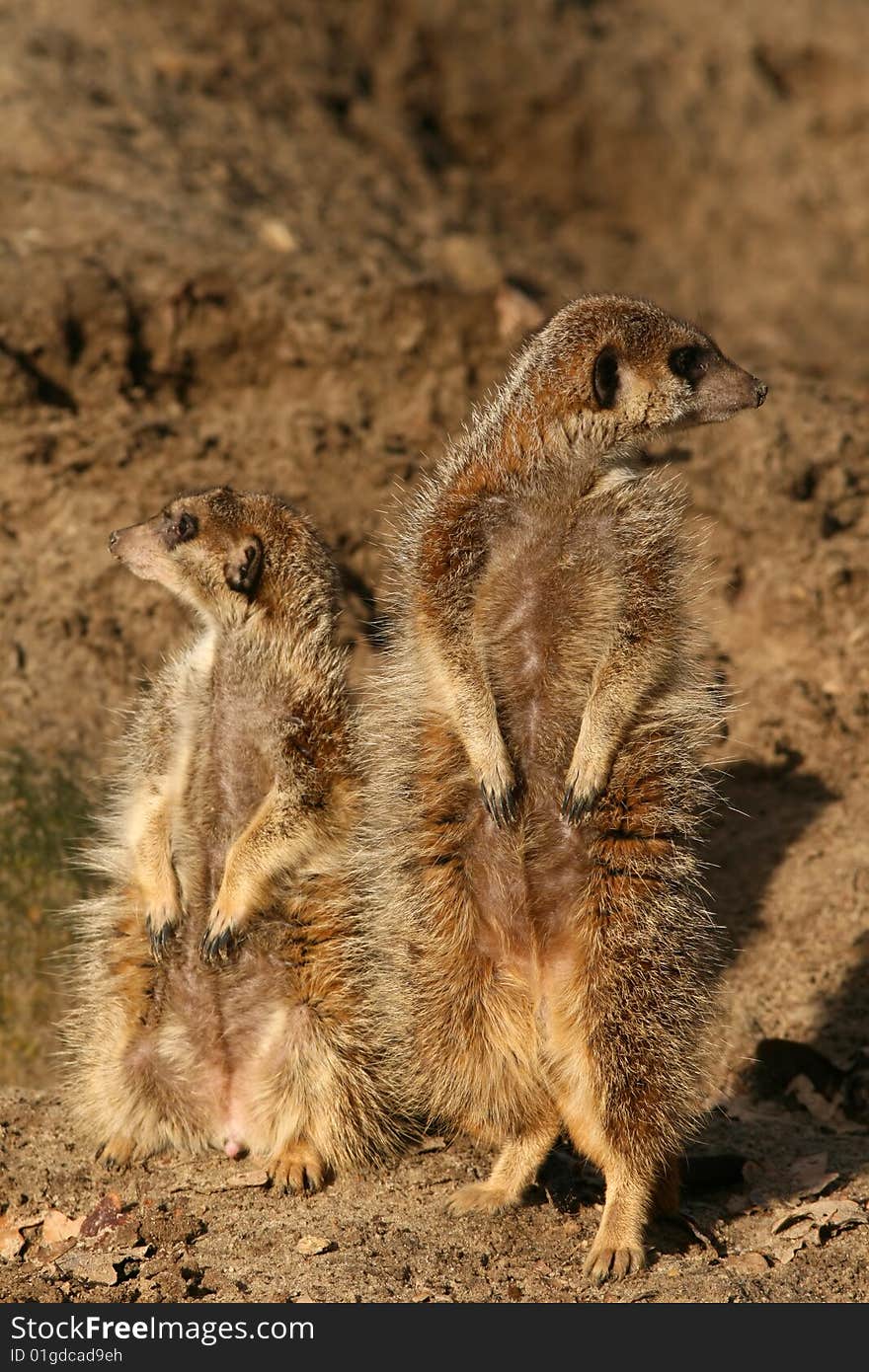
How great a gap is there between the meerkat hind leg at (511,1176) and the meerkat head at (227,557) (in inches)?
68.0

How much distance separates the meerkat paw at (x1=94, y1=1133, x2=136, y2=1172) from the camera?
489 cm

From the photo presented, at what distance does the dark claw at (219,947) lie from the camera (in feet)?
15.8

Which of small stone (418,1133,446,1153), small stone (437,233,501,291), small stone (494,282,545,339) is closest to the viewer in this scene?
small stone (418,1133,446,1153)

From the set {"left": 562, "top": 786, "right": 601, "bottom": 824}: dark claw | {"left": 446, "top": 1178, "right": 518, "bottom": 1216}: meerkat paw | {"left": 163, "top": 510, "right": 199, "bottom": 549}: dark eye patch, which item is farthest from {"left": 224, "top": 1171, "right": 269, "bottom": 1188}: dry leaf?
{"left": 163, "top": 510, "right": 199, "bottom": 549}: dark eye patch

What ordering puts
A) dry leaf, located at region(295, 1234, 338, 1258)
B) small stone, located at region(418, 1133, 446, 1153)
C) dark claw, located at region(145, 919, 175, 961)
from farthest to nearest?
small stone, located at region(418, 1133, 446, 1153) → dark claw, located at region(145, 919, 175, 961) → dry leaf, located at region(295, 1234, 338, 1258)

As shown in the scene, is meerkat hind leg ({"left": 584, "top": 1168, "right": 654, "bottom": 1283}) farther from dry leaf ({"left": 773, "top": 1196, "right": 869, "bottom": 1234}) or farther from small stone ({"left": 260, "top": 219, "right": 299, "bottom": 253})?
small stone ({"left": 260, "top": 219, "right": 299, "bottom": 253})

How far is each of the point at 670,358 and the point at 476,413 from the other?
0.71 metres

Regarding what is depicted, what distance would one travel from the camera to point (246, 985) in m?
4.92

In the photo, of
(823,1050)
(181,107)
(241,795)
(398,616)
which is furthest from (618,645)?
(181,107)

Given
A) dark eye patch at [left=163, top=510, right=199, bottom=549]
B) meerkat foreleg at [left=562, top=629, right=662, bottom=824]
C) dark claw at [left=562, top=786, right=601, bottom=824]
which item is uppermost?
meerkat foreleg at [left=562, top=629, right=662, bottom=824]

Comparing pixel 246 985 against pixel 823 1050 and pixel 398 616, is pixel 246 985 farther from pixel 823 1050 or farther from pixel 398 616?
pixel 823 1050

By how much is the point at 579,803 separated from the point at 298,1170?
4.61ft

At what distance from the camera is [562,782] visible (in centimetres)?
451

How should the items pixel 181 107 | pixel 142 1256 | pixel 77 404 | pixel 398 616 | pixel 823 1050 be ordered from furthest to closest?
1. pixel 181 107
2. pixel 77 404
3. pixel 823 1050
4. pixel 398 616
5. pixel 142 1256
